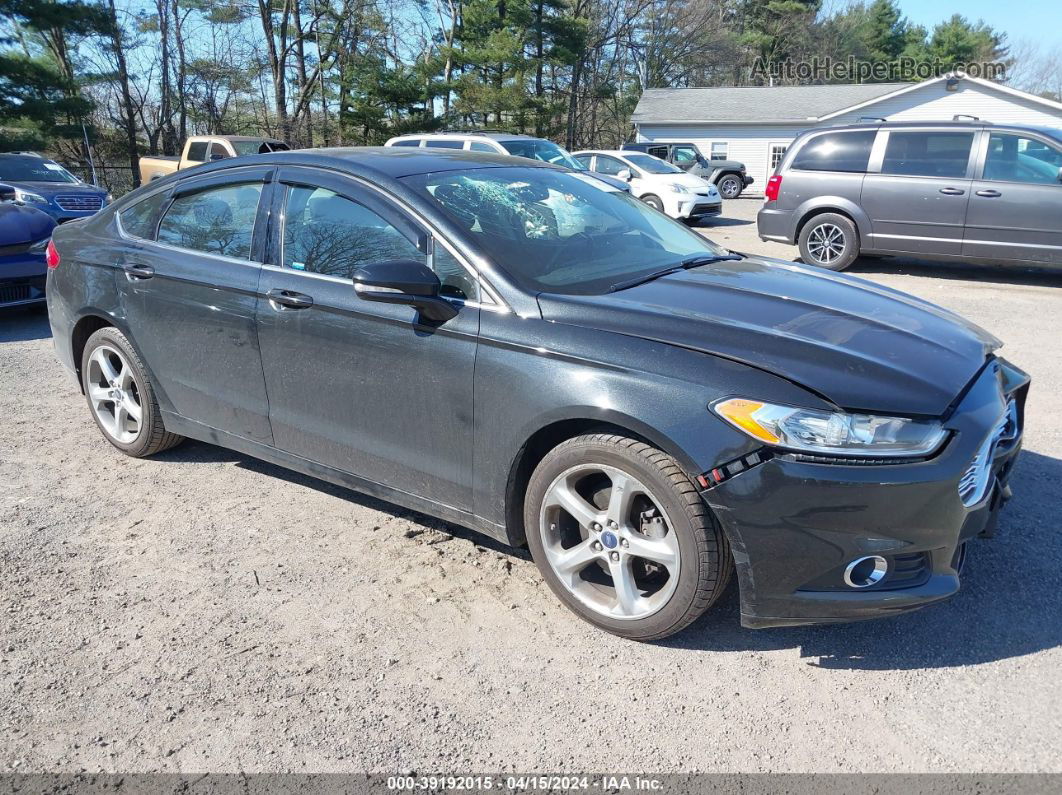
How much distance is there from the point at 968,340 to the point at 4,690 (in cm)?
367

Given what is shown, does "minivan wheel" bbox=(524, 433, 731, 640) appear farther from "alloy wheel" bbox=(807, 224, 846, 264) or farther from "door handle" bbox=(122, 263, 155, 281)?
"alloy wheel" bbox=(807, 224, 846, 264)

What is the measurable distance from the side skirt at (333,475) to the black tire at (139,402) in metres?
0.12

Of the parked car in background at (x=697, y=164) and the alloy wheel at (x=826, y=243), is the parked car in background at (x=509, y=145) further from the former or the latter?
the parked car in background at (x=697, y=164)

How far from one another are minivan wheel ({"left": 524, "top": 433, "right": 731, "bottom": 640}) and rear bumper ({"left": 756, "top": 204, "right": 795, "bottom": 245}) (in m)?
8.92

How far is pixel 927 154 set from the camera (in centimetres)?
995

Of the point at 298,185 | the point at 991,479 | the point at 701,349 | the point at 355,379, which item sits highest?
the point at 298,185

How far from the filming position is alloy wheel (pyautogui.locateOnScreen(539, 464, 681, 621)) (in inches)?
108

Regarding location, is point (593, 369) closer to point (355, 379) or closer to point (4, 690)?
point (355, 379)

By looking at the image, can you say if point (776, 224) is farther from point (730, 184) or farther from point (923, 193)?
point (730, 184)

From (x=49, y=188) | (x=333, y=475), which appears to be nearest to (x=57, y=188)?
(x=49, y=188)

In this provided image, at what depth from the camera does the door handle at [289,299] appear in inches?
137

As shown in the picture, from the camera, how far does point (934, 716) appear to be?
8.20ft

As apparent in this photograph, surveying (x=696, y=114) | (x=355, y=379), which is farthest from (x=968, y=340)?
(x=696, y=114)

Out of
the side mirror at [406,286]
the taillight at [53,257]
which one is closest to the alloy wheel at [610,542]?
the side mirror at [406,286]
